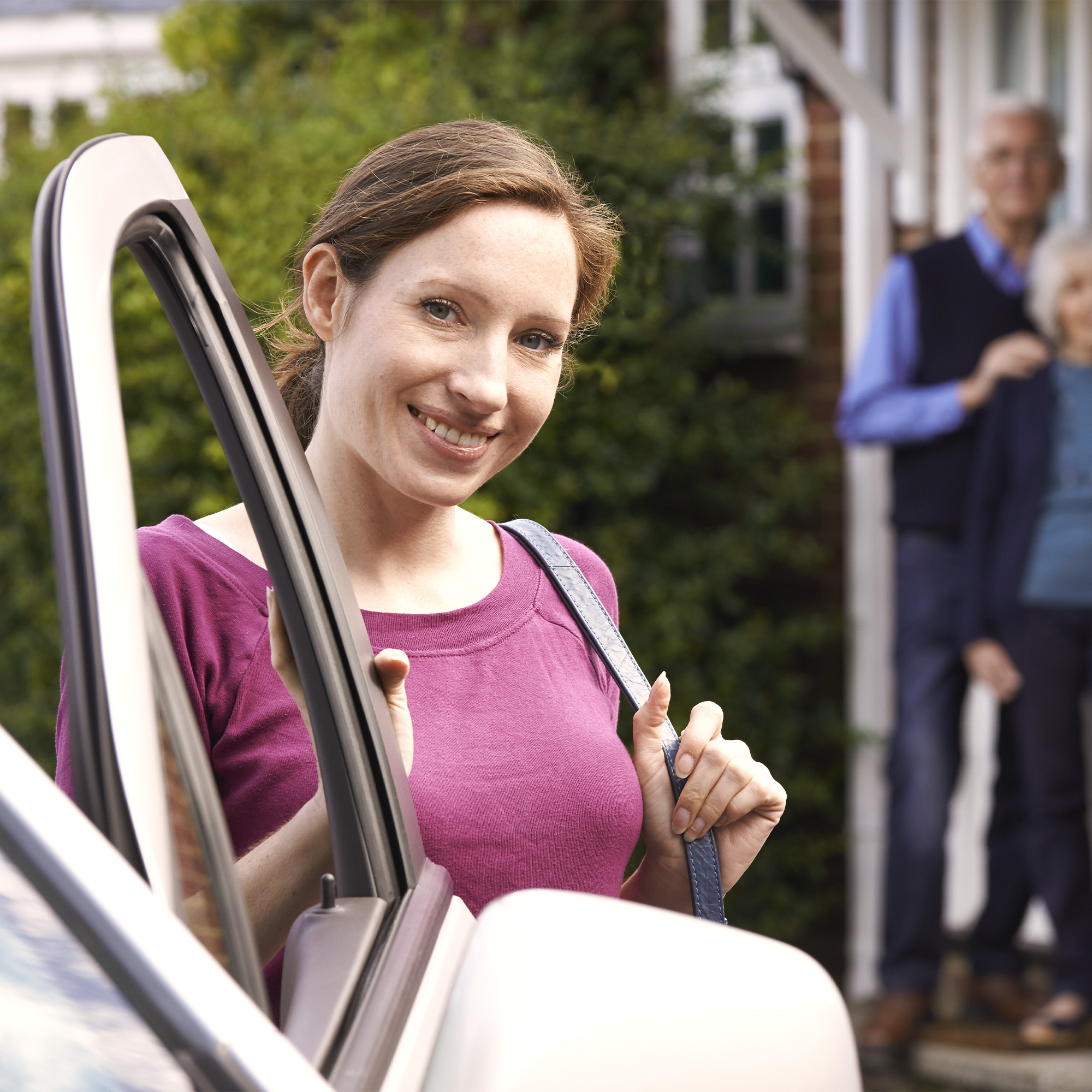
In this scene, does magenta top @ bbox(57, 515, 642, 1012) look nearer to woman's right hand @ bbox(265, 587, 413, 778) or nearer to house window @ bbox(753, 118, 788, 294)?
woman's right hand @ bbox(265, 587, 413, 778)

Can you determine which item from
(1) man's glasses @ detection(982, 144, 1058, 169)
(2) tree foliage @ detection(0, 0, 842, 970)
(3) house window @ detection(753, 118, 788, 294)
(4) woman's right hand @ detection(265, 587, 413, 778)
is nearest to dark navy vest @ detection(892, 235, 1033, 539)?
(1) man's glasses @ detection(982, 144, 1058, 169)

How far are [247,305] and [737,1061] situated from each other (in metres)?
1.24

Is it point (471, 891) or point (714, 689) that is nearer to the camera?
point (471, 891)

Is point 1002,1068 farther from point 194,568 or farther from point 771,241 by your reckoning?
point 194,568

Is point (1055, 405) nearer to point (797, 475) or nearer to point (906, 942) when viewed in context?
point (797, 475)

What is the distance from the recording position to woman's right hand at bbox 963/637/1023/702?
152 inches

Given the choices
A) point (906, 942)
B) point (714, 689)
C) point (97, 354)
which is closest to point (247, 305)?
point (97, 354)

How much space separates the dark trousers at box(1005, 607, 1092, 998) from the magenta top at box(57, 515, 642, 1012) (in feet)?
8.74

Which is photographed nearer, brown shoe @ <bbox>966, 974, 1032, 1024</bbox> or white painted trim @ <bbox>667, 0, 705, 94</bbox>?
brown shoe @ <bbox>966, 974, 1032, 1024</bbox>

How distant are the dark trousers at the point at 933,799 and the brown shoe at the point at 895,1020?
0.18 ft

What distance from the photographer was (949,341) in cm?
410

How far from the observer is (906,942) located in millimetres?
4074

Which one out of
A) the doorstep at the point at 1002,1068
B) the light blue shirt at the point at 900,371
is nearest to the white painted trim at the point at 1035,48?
the light blue shirt at the point at 900,371

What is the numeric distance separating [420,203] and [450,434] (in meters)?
0.22
